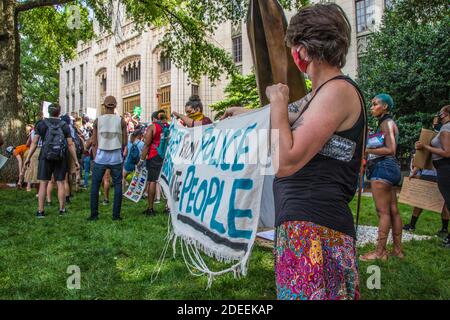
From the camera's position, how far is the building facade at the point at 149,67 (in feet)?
70.1

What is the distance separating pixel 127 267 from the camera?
3.86m

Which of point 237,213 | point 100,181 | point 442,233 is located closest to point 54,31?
point 100,181

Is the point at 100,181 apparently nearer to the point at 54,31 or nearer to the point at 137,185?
the point at 137,185

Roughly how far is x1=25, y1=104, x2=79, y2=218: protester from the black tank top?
20.1ft

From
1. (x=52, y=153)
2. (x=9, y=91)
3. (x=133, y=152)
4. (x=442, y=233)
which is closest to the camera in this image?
(x=442, y=233)

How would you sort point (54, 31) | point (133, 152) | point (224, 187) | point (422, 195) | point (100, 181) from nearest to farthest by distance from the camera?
point (224, 187), point (422, 195), point (100, 181), point (133, 152), point (54, 31)

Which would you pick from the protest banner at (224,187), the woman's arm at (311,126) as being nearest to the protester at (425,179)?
the protest banner at (224,187)

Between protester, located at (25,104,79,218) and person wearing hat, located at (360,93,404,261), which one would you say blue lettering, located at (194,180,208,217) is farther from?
protester, located at (25,104,79,218)

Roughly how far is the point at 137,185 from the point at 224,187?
5.97m

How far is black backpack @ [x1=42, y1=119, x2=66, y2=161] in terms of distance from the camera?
660 cm

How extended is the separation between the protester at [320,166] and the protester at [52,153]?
609cm

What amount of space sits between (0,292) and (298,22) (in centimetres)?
330

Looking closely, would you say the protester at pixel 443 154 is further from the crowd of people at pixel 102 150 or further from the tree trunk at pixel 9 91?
the tree trunk at pixel 9 91

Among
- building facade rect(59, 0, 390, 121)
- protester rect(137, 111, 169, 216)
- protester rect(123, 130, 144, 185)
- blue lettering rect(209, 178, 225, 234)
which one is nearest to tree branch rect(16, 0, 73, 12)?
protester rect(123, 130, 144, 185)
